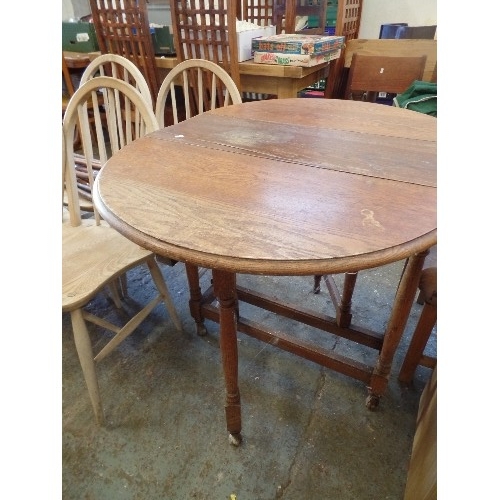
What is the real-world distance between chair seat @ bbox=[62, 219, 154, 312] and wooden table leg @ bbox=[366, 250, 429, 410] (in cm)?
82

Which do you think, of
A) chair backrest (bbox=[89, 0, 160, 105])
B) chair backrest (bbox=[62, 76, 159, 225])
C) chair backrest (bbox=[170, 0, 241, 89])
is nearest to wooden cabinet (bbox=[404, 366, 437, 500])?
chair backrest (bbox=[62, 76, 159, 225])

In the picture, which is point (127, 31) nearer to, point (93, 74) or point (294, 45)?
point (93, 74)

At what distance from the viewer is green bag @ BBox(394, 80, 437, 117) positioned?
2.10 meters

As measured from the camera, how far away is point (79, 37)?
9.95 ft

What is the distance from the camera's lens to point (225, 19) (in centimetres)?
209

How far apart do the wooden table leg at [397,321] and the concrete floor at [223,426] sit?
5.6 inches

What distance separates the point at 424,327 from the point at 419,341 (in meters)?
0.07

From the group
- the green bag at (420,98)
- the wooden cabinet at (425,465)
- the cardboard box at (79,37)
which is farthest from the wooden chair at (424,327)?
the cardboard box at (79,37)

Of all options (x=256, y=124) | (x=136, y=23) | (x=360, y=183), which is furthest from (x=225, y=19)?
(x=360, y=183)

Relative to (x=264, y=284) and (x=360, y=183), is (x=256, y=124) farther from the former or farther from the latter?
(x=264, y=284)

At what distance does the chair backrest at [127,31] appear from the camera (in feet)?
7.74

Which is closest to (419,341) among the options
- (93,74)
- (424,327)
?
(424,327)
